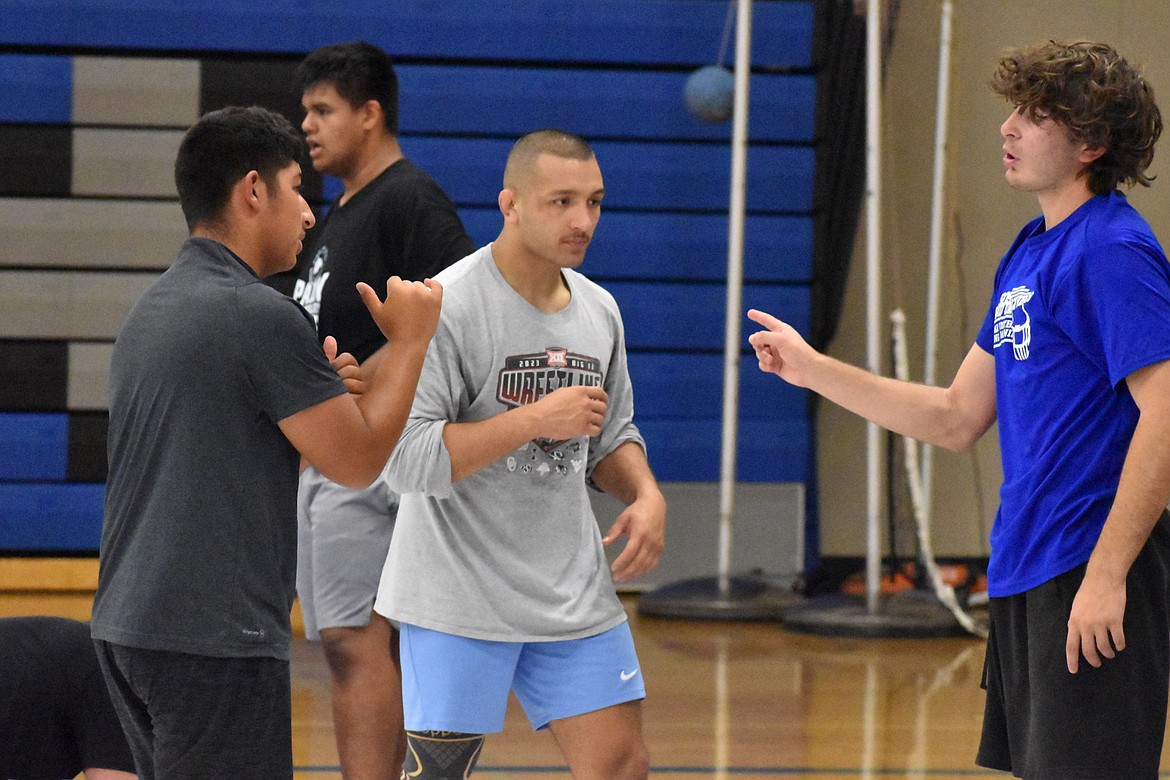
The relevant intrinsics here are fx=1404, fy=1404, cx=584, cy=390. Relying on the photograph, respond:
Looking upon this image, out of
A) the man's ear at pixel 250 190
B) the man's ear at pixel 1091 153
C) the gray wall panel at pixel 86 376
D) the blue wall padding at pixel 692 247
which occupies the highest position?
the blue wall padding at pixel 692 247

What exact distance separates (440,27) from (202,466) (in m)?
4.20

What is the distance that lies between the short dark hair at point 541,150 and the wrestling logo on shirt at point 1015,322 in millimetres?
659

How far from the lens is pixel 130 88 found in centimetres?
533

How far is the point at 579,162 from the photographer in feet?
6.73

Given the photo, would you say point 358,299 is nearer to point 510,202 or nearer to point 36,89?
point 510,202

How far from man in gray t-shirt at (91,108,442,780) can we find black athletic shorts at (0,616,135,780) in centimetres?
38

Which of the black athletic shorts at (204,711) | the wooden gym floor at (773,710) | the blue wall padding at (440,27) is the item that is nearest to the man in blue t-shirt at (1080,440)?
the black athletic shorts at (204,711)

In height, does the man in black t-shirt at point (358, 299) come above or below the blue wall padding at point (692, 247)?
below

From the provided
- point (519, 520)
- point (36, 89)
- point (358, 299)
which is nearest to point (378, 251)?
point (358, 299)

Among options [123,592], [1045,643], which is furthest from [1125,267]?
[123,592]

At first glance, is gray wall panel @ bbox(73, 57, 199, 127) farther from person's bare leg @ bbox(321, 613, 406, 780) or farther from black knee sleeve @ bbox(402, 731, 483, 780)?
black knee sleeve @ bbox(402, 731, 483, 780)

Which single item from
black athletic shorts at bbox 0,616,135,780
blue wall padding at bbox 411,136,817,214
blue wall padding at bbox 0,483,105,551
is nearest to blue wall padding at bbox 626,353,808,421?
blue wall padding at bbox 411,136,817,214

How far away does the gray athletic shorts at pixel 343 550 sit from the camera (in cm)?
244

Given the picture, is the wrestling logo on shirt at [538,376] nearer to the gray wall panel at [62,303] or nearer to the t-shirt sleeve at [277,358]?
the t-shirt sleeve at [277,358]
